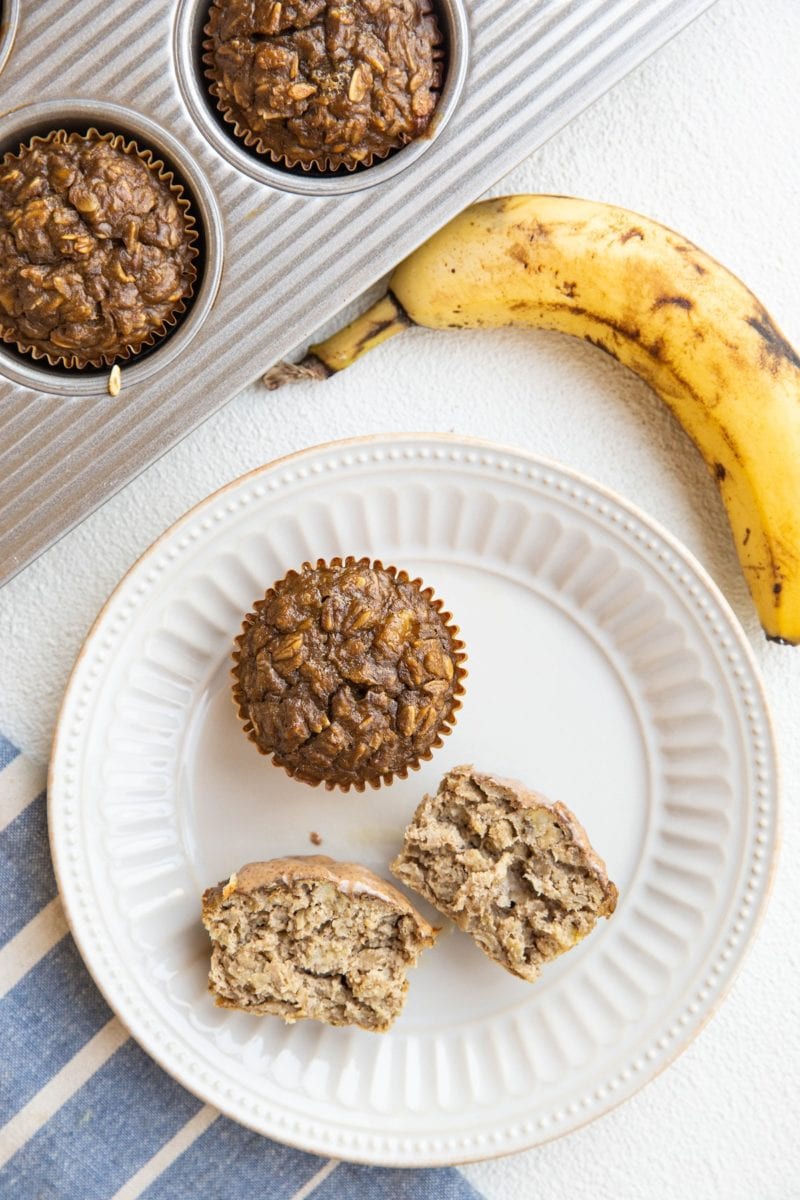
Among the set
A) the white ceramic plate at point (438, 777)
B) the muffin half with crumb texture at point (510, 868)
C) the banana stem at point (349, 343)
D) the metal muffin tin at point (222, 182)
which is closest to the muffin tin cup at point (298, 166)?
the metal muffin tin at point (222, 182)

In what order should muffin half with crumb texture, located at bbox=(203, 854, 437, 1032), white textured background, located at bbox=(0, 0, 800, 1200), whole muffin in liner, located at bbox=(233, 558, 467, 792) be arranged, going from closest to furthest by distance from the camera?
whole muffin in liner, located at bbox=(233, 558, 467, 792) < muffin half with crumb texture, located at bbox=(203, 854, 437, 1032) < white textured background, located at bbox=(0, 0, 800, 1200)

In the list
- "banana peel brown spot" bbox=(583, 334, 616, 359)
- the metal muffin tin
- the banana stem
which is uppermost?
the metal muffin tin

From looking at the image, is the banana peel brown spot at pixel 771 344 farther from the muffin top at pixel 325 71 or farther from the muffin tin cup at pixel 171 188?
the muffin tin cup at pixel 171 188

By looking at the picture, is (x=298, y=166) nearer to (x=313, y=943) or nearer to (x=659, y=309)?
(x=659, y=309)

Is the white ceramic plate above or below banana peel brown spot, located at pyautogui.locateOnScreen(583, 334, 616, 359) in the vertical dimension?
below

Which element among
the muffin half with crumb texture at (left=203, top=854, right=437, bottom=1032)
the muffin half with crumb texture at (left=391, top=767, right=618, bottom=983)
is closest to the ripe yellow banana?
the muffin half with crumb texture at (left=391, top=767, right=618, bottom=983)

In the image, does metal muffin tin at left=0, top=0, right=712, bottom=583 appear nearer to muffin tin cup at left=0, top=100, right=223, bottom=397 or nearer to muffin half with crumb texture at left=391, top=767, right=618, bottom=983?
muffin tin cup at left=0, top=100, right=223, bottom=397

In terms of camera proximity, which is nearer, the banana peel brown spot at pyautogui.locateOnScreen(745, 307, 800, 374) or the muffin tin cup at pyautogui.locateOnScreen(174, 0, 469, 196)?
the muffin tin cup at pyautogui.locateOnScreen(174, 0, 469, 196)
